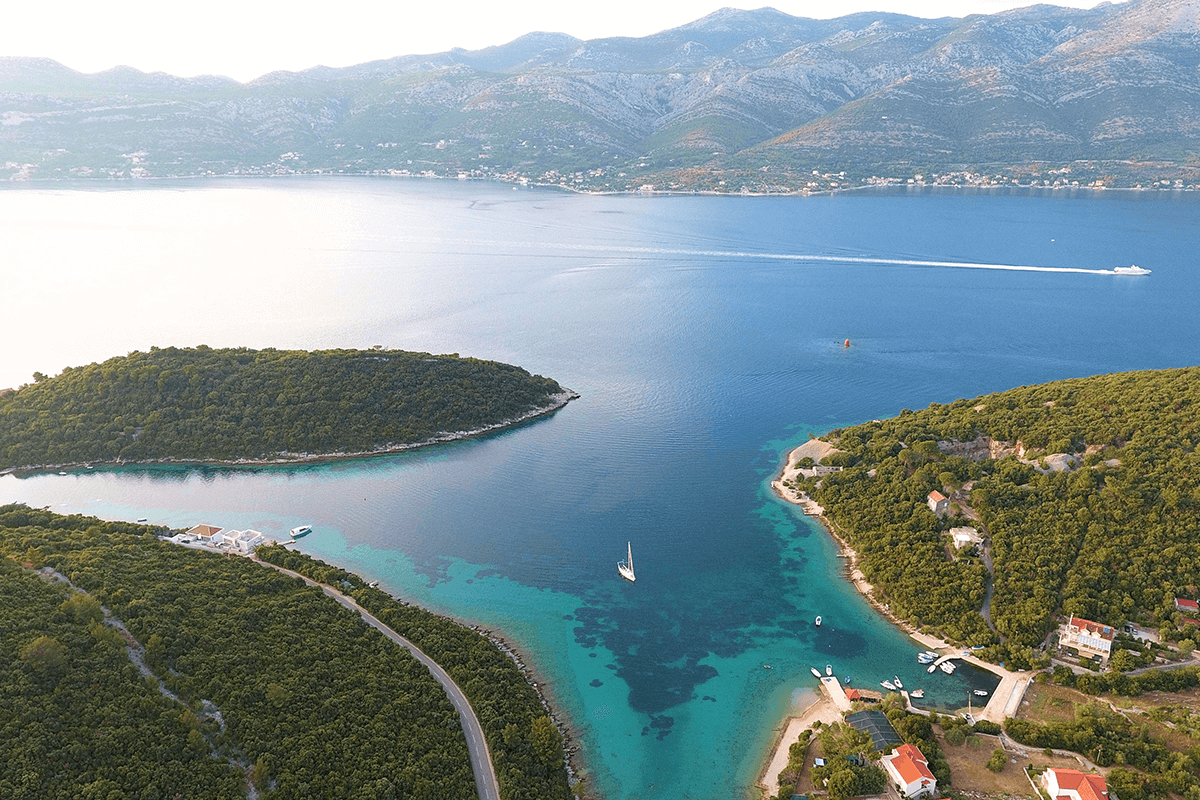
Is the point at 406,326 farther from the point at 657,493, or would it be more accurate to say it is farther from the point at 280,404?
the point at 657,493

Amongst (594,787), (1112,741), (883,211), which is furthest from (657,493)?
(883,211)

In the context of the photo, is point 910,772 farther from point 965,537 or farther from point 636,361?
point 636,361

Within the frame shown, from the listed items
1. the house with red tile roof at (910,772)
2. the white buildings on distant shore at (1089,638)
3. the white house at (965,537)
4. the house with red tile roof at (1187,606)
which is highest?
the white house at (965,537)

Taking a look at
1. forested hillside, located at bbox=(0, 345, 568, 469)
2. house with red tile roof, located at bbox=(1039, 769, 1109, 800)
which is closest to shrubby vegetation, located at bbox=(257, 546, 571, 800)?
house with red tile roof, located at bbox=(1039, 769, 1109, 800)

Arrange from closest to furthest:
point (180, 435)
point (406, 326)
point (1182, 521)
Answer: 1. point (1182, 521)
2. point (180, 435)
3. point (406, 326)

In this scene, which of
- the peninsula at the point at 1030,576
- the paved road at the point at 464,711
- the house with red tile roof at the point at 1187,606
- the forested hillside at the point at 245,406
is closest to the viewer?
the paved road at the point at 464,711

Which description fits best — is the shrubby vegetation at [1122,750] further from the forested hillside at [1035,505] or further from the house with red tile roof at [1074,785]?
the forested hillside at [1035,505]

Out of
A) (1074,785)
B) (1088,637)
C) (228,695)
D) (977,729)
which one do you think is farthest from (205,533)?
(1088,637)

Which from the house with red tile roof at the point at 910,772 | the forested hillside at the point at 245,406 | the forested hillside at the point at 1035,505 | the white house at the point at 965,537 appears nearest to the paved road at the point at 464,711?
the house with red tile roof at the point at 910,772
